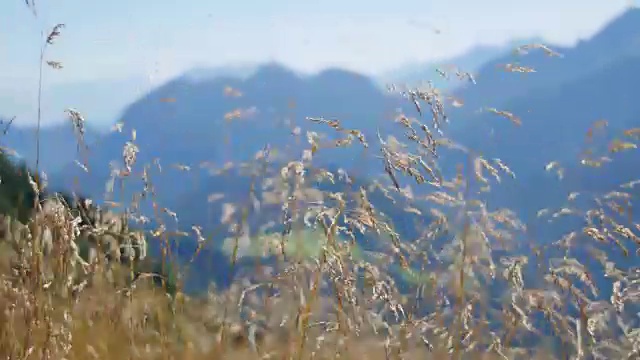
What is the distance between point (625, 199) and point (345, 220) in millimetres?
1206

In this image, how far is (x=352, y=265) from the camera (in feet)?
7.96

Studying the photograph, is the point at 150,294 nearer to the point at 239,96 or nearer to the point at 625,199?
the point at 239,96

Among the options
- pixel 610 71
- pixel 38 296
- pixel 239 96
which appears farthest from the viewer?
pixel 610 71

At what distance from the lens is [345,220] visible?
86.1 inches

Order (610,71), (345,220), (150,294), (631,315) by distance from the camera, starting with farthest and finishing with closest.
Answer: (610,71) < (150,294) < (631,315) < (345,220)

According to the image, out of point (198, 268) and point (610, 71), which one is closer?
point (198, 268)

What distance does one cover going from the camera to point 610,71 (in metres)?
192

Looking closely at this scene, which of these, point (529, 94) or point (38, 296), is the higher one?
point (38, 296)

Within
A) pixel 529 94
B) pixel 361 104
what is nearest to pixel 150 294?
pixel 361 104

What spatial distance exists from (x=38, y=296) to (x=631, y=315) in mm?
1693

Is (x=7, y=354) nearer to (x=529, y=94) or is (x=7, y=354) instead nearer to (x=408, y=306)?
(x=408, y=306)

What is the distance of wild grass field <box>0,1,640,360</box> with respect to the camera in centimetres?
229

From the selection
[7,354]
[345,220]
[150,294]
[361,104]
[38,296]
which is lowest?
[361,104]

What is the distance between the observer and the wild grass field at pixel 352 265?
2.29m
